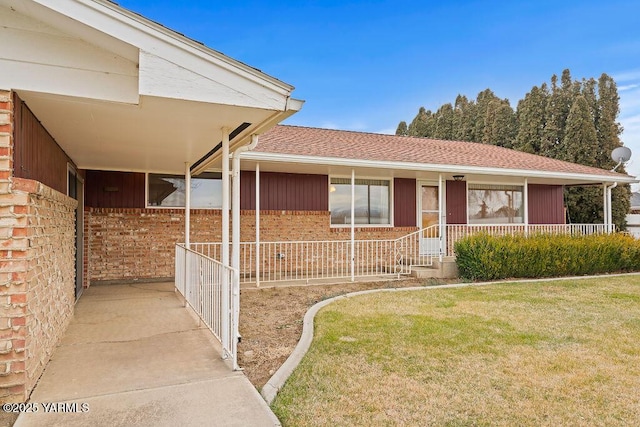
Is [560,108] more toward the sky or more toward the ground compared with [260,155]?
more toward the sky

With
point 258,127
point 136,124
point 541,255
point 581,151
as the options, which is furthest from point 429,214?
point 581,151

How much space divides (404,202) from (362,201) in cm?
133

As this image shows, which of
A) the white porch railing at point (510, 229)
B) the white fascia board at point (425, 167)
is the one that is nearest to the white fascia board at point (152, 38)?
the white fascia board at point (425, 167)

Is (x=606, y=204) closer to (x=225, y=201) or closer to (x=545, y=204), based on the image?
(x=545, y=204)

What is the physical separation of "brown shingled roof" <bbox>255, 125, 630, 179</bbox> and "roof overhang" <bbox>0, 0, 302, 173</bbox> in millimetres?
4698

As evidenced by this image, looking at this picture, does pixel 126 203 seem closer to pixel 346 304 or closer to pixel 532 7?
pixel 346 304

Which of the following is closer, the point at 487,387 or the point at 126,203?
the point at 487,387

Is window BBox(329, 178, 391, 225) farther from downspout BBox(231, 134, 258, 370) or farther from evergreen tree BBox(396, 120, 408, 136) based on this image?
evergreen tree BBox(396, 120, 408, 136)

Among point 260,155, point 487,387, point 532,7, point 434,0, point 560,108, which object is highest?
point 434,0

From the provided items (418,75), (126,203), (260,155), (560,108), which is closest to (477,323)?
(260,155)

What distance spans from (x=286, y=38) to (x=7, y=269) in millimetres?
15510

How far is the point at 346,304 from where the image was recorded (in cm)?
674

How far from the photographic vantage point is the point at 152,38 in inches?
123

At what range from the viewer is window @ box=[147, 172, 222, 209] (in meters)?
9.27
